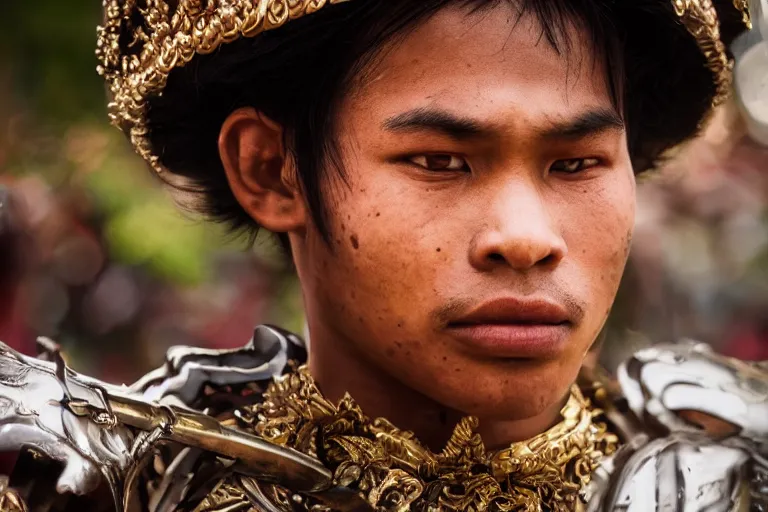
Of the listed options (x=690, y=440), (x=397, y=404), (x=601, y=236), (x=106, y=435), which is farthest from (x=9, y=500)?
(x=690, y=440)

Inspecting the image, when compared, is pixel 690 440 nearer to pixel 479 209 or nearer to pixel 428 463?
pixel 428 463

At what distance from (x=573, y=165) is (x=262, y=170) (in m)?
0.36

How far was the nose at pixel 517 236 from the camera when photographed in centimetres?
113

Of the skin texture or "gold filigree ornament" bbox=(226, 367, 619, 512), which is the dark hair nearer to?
the skin texture

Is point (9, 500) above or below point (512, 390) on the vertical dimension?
above

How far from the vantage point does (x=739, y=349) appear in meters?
2.05

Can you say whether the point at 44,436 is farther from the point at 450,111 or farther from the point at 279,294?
the point at 279,294

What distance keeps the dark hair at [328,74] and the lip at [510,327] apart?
19cm

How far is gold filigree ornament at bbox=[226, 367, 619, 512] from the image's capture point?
1.29m

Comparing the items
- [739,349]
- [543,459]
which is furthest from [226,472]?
[739,349]

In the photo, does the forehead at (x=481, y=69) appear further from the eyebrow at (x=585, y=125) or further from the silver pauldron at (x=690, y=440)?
the silver pauldron at (x=690, y=440)

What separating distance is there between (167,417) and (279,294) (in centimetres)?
53

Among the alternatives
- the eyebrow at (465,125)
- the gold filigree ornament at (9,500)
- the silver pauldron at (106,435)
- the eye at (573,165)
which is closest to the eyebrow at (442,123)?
the eyebrow at (465,125)

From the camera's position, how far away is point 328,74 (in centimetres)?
124
